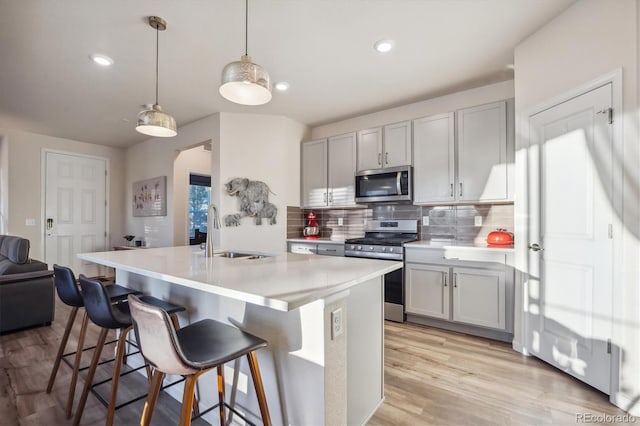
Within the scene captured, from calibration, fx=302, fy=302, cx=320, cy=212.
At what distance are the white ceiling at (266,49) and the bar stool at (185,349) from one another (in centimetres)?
200

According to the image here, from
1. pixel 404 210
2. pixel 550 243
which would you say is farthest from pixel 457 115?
pixel 550 243

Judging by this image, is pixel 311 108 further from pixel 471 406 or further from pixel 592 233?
pixel 471 406

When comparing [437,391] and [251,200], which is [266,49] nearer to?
[251,200]

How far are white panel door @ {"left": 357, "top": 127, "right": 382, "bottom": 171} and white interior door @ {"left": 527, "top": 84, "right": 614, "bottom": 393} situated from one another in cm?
165

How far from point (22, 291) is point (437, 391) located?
4008 millimetres

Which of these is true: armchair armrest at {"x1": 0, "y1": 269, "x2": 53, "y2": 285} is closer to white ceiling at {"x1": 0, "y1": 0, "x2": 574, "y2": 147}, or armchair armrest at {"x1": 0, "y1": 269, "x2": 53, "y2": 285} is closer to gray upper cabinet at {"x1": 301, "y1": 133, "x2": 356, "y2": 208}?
white ceiling at {"x1": 0, "y1": 0, "x2": 574, "y2": 147}

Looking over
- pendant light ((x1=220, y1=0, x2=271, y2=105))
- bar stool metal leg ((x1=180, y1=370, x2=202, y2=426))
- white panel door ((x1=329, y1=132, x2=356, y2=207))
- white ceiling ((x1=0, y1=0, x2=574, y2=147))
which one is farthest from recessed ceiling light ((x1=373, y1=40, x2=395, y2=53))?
bar stool metal leg ((x1=180, y1=370, x2=202, y2=426))

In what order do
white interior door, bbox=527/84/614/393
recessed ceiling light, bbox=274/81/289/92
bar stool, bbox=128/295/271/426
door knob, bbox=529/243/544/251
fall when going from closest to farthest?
1. bar stool, bbox=128/295/271/426
2. white interior door, bbox=527/84/614/393
3. door knob, bbox=529/243/544/251
4. recessed ceiling light, bbox=274/81/289/92

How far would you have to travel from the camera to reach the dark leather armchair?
302 centimetres

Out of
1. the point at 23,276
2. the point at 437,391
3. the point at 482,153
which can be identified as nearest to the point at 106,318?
the point at 437,391

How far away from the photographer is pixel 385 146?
3.70 metres

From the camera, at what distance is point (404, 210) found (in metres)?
3.84

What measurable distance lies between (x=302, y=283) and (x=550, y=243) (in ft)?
6.82

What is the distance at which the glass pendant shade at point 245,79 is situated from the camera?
1.56 m
